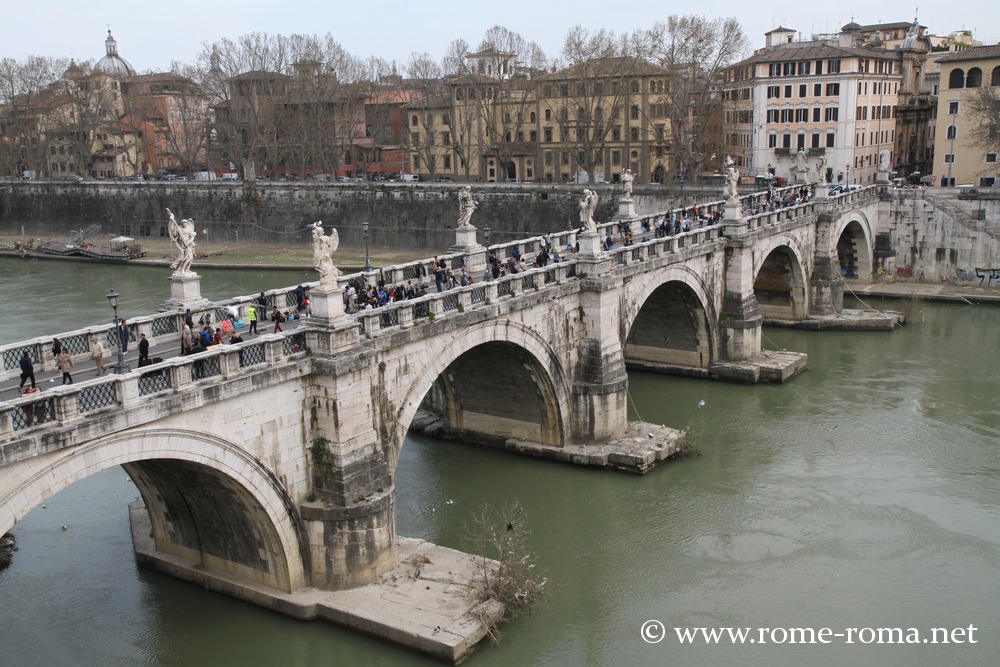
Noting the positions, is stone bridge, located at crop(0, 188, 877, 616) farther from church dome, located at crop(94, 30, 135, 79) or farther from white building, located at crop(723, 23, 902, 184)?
church dome, located at crop(94, 30, 135, 79)

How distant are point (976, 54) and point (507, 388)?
39475 mm

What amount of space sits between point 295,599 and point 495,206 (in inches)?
1630

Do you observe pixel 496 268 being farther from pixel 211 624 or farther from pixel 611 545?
pixel 211 624

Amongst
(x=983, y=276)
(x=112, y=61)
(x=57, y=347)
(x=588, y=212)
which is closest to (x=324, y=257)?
(x=57, y=347)

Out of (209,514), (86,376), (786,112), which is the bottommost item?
(209,514)

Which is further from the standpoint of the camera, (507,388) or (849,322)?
(849,322)

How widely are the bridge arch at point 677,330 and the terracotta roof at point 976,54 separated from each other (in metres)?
30.0

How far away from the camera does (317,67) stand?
64.3 m

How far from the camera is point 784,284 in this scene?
38.6m

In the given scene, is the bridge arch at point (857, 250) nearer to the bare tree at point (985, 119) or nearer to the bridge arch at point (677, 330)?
the bare tree at point (985, 119)

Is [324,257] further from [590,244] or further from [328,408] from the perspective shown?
[590,244]

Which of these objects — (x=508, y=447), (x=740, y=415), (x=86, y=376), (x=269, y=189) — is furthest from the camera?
(x=269, y=189)

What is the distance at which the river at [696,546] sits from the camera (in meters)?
16.6

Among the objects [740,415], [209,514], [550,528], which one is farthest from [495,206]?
[209,514]
